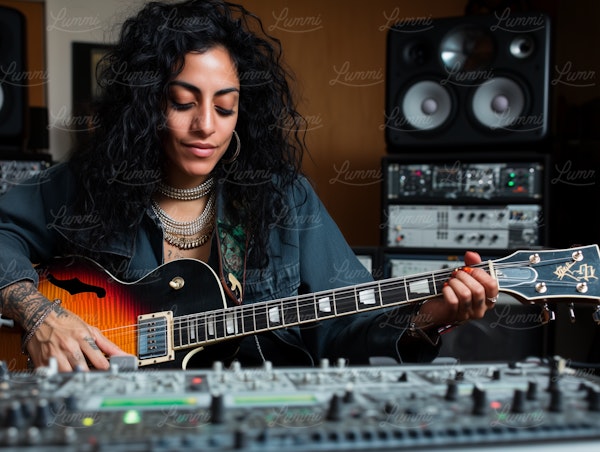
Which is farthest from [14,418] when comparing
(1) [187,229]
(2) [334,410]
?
(1) [187,229]

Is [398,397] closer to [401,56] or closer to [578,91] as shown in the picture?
[401,56]

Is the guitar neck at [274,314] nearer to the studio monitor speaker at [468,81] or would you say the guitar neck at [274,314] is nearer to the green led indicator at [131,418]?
the green led indicator at [131,418]

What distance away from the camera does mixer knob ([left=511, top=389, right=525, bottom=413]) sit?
0.61m

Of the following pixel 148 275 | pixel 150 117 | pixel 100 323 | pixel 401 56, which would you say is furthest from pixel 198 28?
pixel 401 56

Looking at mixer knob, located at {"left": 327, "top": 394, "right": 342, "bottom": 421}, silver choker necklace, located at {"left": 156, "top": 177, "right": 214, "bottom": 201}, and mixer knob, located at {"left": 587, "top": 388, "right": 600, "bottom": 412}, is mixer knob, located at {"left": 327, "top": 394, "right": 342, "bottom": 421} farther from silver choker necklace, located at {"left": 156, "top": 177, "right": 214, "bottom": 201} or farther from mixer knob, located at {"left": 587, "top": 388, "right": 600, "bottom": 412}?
silver choker necklace, located at {"left": 156, "top": 177, "right": 214, "bottom": 201}

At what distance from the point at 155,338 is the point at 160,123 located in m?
0.49

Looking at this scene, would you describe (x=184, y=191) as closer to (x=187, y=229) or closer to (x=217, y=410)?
(x=187, y=229)

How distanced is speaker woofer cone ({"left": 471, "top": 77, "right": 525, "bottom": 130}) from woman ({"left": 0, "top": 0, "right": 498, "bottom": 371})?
111cm

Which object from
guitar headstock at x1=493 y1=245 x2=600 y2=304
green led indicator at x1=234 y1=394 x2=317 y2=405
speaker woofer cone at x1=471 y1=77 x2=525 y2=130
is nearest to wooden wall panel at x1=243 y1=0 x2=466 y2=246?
speaker woofer cone at x1=471 y1=77 x2=525 y2=130

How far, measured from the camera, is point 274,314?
1.29 m

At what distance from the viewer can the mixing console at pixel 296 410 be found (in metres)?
0.53

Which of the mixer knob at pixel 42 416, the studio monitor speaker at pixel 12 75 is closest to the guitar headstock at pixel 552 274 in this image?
the mixer knob at pixel 42 416

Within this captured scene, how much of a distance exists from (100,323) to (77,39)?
93.0 inches

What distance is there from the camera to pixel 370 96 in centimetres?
360
